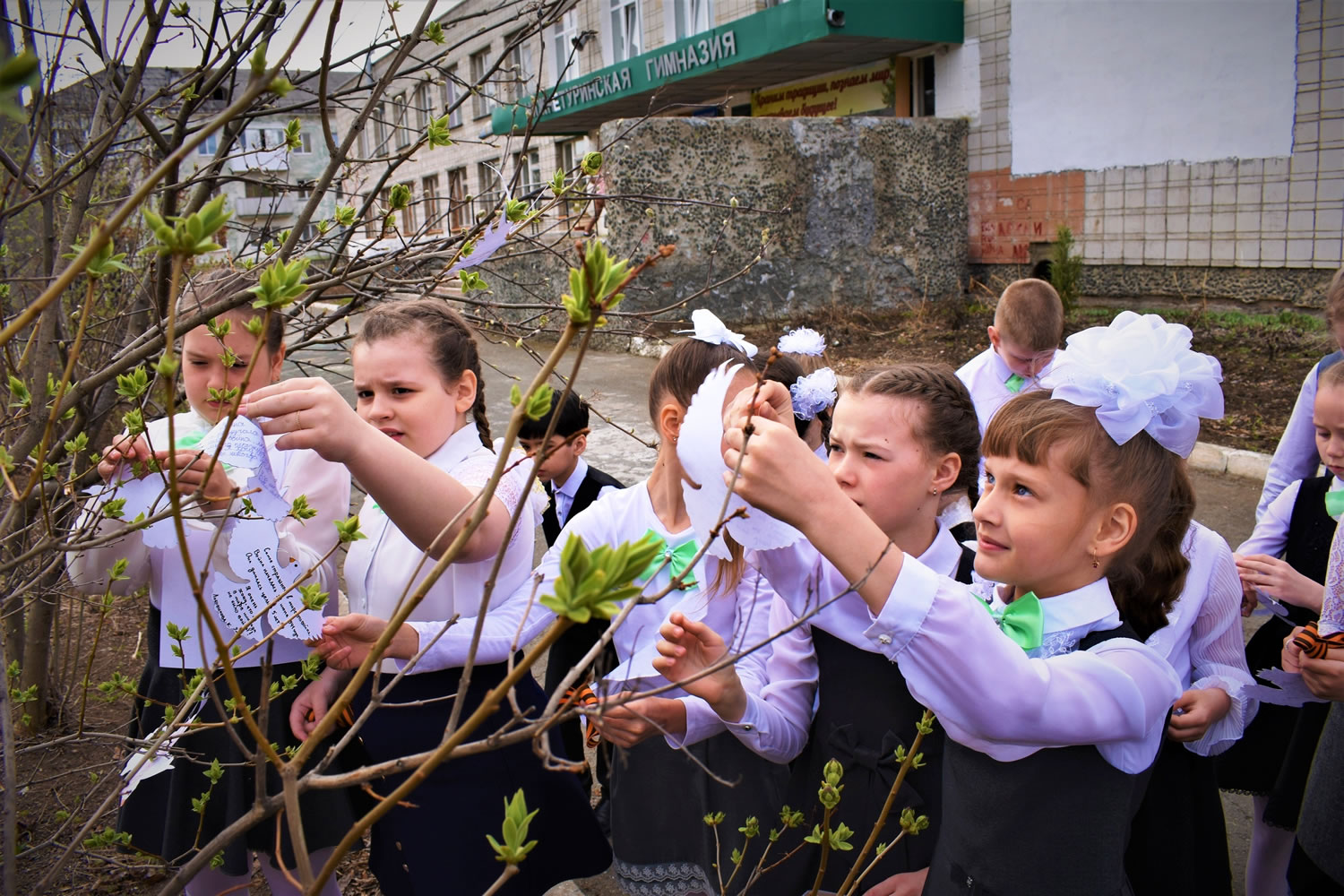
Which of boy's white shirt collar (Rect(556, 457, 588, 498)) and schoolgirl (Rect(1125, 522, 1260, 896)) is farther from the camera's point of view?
boy's white shirt collar (Rect(556, 457, 588, 498))

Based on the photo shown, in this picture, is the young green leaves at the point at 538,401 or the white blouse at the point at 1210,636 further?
the white blouse at the point at 1210,636

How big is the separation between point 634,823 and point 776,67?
12.3m

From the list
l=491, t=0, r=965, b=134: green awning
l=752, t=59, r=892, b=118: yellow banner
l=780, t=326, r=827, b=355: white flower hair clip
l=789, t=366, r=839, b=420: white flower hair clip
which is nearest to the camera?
l=789, t=366, r=839, b=420: white flower hair clip

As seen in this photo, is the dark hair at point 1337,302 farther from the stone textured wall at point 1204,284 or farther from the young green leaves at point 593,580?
the stone textured wall at point 1204,284

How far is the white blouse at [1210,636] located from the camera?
1.98 m

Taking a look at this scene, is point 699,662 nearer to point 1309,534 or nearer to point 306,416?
point 306,416

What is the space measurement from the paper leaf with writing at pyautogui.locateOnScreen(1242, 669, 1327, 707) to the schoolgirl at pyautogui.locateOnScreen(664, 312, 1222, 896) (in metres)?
0.53

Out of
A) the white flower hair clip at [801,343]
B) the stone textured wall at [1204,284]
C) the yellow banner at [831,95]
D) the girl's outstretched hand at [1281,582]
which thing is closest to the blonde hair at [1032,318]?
the girl's outstretched hand at [1281,582]

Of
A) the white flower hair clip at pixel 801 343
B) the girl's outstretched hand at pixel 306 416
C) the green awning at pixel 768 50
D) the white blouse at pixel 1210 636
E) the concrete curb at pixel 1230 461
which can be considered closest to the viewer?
the girl's outstretched hand at pixel 306 416

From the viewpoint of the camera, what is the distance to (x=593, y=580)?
0.63 metres

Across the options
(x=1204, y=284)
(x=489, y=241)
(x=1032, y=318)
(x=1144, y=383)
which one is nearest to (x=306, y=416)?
(x=489, y=241)

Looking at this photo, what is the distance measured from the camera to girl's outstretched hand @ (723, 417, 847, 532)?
3.89 feet

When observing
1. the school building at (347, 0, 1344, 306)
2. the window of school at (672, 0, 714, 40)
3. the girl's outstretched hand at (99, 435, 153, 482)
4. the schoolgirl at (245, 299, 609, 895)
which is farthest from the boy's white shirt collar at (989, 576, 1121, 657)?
the window of school at (672, 0, 714, 40)

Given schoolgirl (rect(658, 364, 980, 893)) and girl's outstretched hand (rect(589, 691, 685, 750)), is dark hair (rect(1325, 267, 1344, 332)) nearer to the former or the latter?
schoolgirl (rect(658, 364, 980, 893))
